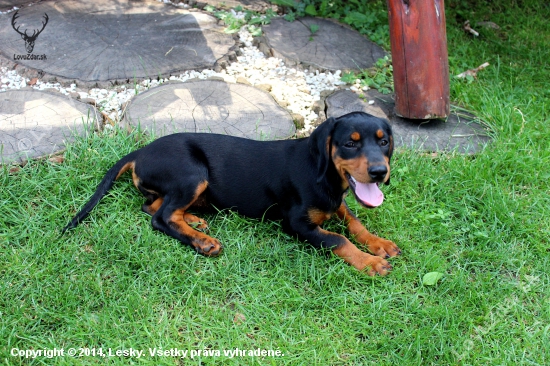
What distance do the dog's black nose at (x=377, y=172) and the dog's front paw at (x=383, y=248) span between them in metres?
0.64

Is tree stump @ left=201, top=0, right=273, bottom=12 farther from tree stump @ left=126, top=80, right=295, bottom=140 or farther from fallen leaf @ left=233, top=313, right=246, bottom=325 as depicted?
fallen leaf @ left=233, top=313, right=246, bottom=325

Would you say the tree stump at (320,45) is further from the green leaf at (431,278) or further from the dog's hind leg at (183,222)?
the green leaf at (431,278)

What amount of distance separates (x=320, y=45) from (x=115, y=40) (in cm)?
222

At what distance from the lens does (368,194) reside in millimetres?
3275

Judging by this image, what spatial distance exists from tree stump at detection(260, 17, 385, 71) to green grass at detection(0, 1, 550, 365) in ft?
5.48

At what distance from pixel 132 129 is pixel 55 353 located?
2107 mm

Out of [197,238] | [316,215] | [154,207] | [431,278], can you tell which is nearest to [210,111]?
[154,207]

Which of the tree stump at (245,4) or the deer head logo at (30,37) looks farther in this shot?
the tree stump at (245,4)

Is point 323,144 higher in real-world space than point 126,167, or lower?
higher

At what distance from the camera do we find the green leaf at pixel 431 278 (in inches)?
131

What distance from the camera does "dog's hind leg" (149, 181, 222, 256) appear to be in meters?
3.45

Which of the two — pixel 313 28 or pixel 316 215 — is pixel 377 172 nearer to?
pixel 316 215

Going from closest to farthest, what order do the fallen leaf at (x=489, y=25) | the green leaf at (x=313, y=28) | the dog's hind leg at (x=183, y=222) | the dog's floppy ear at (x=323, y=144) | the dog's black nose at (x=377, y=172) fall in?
the dog's black nose at (x=377, y=172)
the dog's floppy ear at (x=323, y=144)
the dog's hind leg at (x=183, y=222)
the green leaf at (x=313, y=28)
the fallen leaf at (x=489, y=25)

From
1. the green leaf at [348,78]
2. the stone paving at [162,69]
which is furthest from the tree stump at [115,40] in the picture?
the green leaf at [348,78]
